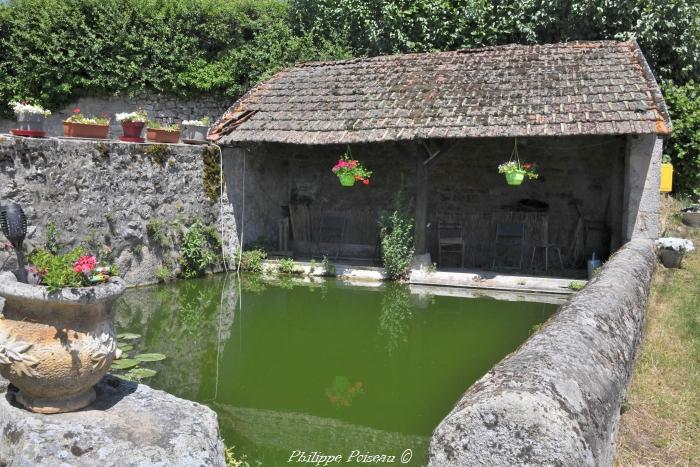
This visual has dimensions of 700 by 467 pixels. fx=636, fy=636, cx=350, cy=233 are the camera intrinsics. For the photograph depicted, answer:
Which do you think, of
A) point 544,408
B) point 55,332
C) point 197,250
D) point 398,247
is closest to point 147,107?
point 197,250

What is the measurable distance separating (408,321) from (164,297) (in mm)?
3123

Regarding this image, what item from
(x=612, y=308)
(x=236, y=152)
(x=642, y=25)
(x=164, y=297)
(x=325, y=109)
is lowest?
(x=164, y=297)

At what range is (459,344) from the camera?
20.3 ft

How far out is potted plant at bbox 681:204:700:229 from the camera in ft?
→ 32.7

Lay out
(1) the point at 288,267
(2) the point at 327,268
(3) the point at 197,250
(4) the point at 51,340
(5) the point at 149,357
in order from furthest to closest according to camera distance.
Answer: (1) the point at 288,267 < (2) the point at 327,268 < (3) the point at 197,250 < (5) the point at 149,357 < (4) the point at 51,340

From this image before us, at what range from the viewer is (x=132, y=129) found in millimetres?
8578

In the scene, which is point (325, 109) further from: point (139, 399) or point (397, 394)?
point (139, 399)

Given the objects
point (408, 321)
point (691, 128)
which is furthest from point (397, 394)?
point (691, 128)

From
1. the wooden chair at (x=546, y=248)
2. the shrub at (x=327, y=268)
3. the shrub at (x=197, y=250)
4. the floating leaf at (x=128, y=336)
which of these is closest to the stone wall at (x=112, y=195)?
the shrub at (x=197, y=250)

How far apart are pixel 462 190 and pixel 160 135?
17.0 feet

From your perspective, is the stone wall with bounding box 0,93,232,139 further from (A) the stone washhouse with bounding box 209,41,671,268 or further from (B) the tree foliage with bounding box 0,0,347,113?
(A) the stone washhouse with bounding box 209,41,671,268

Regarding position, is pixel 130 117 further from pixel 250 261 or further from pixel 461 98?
pixel 461 98

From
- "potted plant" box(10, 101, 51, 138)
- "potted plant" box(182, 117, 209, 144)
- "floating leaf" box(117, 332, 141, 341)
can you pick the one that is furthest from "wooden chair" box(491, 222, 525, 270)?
"potted plant" box(10, 101, 51, 138)

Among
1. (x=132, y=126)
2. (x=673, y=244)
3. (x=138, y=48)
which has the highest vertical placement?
(x=138, y=48)
